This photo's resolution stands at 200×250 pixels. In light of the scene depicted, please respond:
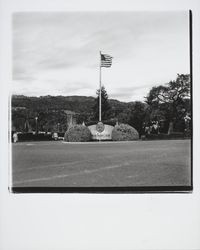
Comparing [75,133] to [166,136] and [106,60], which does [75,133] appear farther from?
[166,136]

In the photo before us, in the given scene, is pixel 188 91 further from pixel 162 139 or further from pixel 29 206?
pixel 29 206

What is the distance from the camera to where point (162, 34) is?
11.1ft

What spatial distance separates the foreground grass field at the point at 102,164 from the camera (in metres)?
3.35

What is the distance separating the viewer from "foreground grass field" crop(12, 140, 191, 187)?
335 centimetres

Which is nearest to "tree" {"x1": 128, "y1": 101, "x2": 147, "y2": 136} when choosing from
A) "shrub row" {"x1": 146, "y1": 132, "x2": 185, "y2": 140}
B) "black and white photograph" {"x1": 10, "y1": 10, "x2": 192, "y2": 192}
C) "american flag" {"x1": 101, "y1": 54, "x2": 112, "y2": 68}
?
"black and white photograph" {"x1": 10, "y1": 10, "x2": 192, "y2": 192}

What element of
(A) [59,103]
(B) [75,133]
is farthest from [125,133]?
(A) [59,103]

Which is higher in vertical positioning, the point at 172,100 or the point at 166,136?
the point at 172,100

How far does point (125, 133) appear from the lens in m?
3.40

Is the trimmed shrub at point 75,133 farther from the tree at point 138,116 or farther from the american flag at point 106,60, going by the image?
the american flag at point 106,60

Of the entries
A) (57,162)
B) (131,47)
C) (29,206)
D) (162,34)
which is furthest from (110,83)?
(29,206)

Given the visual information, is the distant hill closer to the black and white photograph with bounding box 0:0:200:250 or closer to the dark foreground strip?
the black and white photograph with bounding box 0:0:200:250

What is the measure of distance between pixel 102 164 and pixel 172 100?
0.96m

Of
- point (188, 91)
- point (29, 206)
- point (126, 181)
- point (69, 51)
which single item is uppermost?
point (69, 51)

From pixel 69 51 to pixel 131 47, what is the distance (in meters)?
0.62
